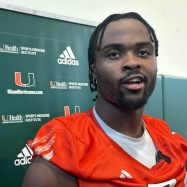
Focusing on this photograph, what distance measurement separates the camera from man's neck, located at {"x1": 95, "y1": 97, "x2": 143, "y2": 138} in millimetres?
986

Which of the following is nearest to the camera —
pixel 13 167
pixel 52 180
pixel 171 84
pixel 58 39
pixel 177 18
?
pixel 52 180

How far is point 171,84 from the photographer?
5.88ft

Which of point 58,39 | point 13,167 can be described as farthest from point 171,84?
point 13,167

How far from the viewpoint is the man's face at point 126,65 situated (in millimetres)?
906

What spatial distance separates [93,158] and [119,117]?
0.19m

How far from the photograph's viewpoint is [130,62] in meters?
0.91

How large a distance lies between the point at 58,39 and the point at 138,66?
0.49 metres

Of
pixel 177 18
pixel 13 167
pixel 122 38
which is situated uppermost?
pixel 177 18

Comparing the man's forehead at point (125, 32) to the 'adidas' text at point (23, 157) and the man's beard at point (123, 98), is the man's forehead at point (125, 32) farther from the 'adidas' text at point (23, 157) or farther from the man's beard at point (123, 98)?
the 'adidas' text at point (23, 157)

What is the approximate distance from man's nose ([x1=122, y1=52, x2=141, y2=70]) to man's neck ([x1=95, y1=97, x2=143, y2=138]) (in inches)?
5.5

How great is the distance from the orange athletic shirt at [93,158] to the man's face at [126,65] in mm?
126

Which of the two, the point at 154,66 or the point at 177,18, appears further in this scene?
the point at 177,18

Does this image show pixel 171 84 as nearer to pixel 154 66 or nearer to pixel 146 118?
pixel 146 118

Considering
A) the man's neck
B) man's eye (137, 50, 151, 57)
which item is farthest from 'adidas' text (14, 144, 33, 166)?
man's eye (137, 50, 151, 57)
